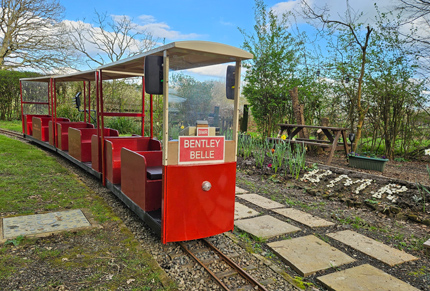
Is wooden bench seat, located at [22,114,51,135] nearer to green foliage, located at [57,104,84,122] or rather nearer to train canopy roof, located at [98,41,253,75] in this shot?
green foliage, located at [57,104,84,122]

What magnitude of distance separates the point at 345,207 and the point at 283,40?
21.7ft

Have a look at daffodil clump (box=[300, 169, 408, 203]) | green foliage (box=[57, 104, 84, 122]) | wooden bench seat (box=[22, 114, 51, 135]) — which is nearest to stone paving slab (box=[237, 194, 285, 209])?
daffodil clump (box=[300, 169, 408, 203])

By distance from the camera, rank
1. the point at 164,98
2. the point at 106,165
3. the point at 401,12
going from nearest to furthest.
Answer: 1. the point at 164,98
2. the point at 106,165
3. the point at 401,12

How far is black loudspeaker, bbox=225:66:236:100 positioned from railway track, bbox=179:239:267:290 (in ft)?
5.64

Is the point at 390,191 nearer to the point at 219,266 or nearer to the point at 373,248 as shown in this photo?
the point at 373,248

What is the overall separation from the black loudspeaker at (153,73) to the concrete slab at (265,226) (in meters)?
2.14

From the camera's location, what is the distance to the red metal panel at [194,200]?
3236 mm

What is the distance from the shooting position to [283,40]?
10.0 m

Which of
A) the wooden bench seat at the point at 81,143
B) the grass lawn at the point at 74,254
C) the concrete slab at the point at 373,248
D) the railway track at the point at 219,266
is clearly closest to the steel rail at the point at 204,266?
the railway track at the point at 219,266

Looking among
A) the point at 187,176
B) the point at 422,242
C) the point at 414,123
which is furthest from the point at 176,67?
the point at 414,123

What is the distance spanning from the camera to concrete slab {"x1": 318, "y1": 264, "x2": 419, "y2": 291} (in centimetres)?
283

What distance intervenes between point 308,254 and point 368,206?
7.07 feet

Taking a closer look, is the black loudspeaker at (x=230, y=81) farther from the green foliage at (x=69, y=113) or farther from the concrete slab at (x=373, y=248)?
the green foliage at (x=69, y=113)

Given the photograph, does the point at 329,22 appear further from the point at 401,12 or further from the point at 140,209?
the point at 140,209
